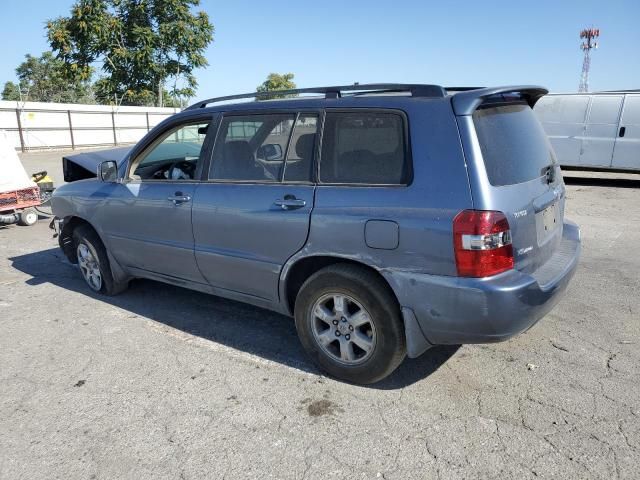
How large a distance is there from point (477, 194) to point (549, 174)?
101 centimetres

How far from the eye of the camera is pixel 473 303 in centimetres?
262

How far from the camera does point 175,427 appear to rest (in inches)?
111

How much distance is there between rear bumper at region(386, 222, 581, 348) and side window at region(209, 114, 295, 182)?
123 centimetres

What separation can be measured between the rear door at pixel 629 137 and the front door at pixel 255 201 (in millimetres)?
11051

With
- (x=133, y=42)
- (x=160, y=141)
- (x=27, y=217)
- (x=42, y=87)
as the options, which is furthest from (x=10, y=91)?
(x=160, y=141)

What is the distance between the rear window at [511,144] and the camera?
275cm

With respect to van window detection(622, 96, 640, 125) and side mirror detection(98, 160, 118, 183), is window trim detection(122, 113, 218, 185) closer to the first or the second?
side mirror detection(98, 160, 118, 183)

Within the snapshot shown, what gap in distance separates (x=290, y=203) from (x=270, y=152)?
50cm

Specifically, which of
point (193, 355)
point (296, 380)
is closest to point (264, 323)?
point (193, 355)

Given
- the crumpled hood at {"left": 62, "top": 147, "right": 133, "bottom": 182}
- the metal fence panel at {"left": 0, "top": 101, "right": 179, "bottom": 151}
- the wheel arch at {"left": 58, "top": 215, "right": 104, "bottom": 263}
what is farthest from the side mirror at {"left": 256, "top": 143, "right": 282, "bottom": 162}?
the metal fence panel at {"left": 0, "top": 101, "right": 179, "bottom": 151}

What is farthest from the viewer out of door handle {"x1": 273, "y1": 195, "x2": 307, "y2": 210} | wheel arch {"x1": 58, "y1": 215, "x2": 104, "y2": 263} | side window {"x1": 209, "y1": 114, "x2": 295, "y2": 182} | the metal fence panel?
the metal fence panel

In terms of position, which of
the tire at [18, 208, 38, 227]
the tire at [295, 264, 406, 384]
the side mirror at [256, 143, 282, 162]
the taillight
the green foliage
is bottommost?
the tire at [18, 208, 38, 227]

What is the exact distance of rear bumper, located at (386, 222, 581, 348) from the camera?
2.61 metres

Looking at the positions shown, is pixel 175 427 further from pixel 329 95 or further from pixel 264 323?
pixel 329 95
